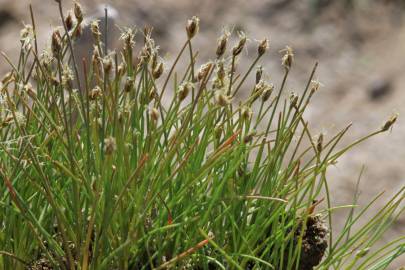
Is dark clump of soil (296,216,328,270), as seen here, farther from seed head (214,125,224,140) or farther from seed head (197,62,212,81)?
seed head (197,62,212,81)

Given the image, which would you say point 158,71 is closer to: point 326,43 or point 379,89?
point 379,89

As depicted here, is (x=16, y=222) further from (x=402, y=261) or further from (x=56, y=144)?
(x=402, y=261)

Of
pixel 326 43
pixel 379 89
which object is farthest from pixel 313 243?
pixel 326 43

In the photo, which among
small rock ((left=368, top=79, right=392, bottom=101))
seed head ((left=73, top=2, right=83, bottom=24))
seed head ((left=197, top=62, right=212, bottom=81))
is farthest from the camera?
small rock ((left=368, top=79, right=392, bottom=101))

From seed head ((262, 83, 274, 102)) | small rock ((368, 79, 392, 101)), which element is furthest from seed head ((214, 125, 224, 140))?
small rock ((368, 79, 392, 101))

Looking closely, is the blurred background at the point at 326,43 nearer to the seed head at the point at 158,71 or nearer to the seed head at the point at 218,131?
the seed head at the point at 218,131

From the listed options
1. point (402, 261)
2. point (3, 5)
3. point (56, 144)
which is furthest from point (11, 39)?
point (56, 144)
